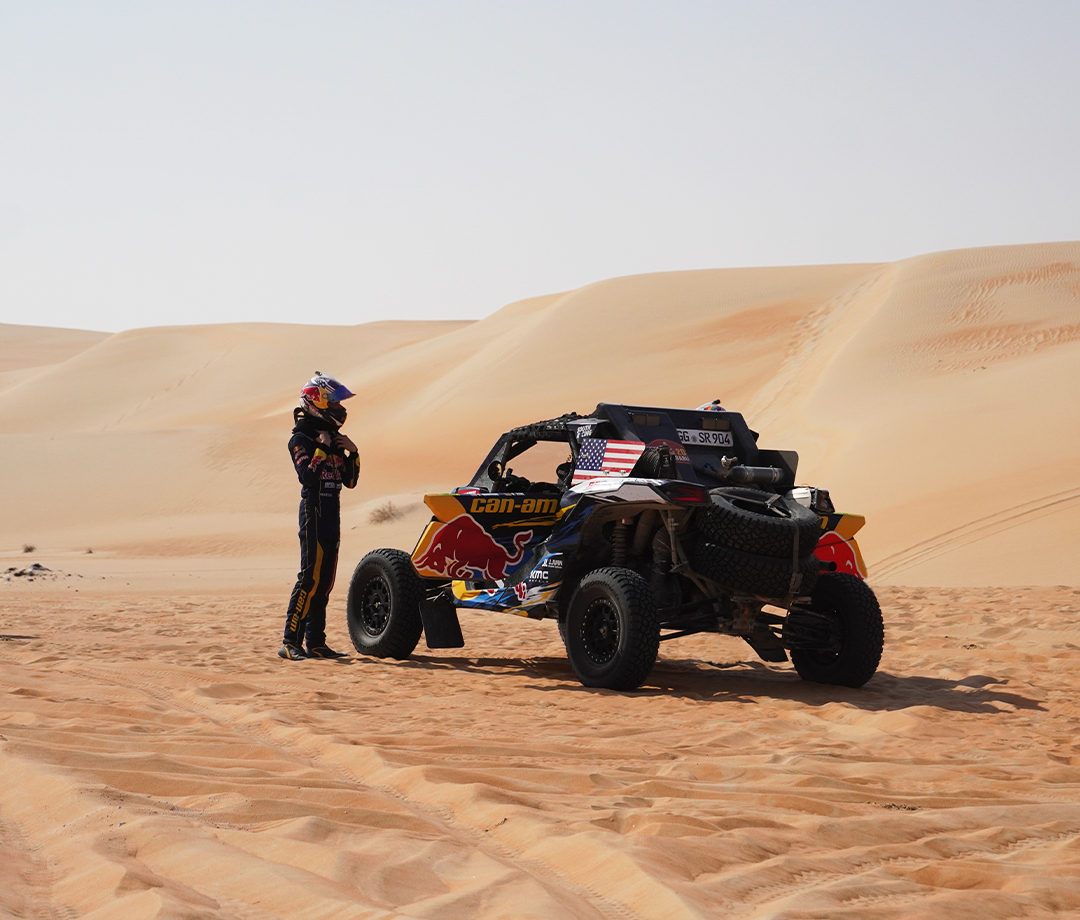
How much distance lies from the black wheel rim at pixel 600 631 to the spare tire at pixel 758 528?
778mm

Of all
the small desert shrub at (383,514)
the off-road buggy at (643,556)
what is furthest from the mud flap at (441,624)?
the small desert shrub at (383,514)

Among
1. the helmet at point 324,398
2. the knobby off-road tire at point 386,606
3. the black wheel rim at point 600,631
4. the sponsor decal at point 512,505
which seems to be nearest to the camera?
the black wheel rim at point 600,631

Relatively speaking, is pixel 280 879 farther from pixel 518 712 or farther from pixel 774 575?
pixel 774 575

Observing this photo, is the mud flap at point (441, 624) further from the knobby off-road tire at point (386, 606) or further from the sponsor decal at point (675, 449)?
the sponsor decal at point (675, 449)

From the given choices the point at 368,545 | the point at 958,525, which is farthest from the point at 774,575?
the point at 368,545

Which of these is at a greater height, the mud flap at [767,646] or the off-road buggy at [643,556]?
the off-road buggy at [643,556]

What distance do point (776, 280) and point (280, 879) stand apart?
2103 inches

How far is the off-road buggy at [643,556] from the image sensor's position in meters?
7.39

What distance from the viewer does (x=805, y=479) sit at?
2358cm

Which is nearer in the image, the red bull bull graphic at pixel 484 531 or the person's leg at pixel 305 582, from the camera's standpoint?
the red bull bull graphic at pixel 484 531

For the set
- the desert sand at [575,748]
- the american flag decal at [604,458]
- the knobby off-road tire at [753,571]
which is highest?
the american flag decal at [604,458]

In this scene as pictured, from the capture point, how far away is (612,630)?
25.2 feet

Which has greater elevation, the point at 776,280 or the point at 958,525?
the point at 776,280


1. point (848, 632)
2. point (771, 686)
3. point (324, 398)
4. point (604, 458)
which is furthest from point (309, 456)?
point (848, 632)
